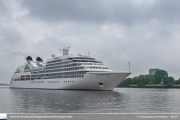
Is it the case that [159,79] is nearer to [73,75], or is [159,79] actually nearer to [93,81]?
[73,75]

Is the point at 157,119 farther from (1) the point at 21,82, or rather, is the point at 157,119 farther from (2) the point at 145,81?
(2) the point at 145,81

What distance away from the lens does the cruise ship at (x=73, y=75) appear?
186 ft

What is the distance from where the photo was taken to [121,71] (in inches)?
2200

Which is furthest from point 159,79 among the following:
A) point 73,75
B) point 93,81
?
point 93,81

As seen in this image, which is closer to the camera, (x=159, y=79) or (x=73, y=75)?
(x=73, y=75)

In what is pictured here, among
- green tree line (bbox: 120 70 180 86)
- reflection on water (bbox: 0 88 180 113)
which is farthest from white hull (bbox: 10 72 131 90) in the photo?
green tree line (bbox: 120 70 180 86)

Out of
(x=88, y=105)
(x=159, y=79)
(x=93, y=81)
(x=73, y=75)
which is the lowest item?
(x=88, y=105)

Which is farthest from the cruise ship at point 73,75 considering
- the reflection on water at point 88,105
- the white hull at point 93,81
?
the reflection on water at point 88,105

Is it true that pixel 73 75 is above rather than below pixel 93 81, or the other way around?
above

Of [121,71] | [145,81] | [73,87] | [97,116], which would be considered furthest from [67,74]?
[145,81]

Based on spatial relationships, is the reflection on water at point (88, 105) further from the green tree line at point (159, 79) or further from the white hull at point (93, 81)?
the green tree line at point (159, 79)

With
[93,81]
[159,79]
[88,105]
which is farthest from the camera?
[159,79]

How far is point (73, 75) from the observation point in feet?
204

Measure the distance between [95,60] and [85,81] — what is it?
1015 centimetres
